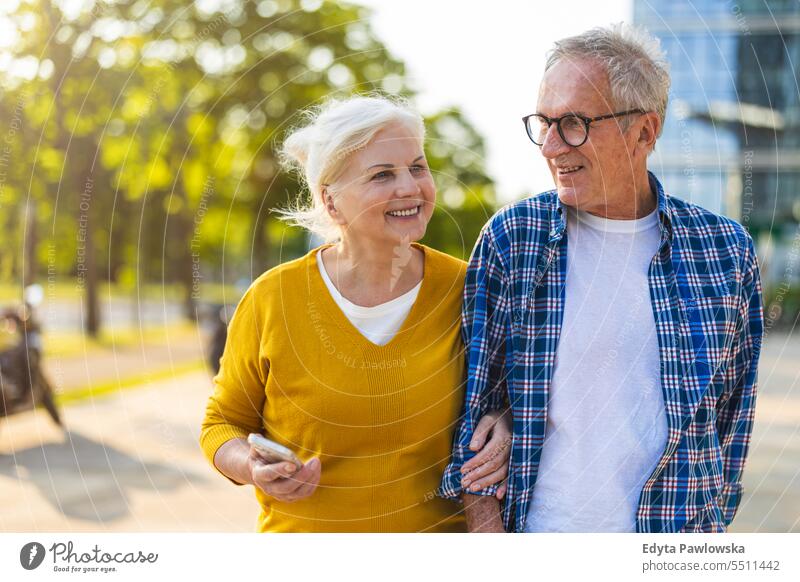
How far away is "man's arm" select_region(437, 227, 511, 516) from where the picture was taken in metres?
2.43

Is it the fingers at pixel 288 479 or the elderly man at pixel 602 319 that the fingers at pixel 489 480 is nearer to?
the elderly man at pixel 602 319

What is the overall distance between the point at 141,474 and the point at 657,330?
5.96 m

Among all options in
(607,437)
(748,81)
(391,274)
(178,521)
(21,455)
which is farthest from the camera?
(748,81)

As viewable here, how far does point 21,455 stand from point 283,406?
6.19 metres

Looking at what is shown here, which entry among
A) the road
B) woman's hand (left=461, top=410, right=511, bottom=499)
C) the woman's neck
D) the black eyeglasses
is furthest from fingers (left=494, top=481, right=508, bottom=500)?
the road

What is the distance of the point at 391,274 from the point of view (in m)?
2.57

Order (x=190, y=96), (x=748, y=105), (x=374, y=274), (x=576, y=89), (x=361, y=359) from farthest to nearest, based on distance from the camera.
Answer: (x=748, y=105) → (x=190, y=96) → (x=374, y=274) → (x=361, y=359) → (x=576, y=89)

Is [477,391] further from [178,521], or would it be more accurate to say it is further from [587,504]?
[178,521]

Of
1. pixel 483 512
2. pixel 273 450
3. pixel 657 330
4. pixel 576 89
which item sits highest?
pixel 576 89

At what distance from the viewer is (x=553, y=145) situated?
7.77ft

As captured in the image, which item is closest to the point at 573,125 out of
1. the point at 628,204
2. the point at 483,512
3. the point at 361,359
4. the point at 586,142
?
Result: the point at 586,142

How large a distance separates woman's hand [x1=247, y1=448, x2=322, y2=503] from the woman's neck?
0.54m

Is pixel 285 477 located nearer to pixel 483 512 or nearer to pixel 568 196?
pixel 483 512
